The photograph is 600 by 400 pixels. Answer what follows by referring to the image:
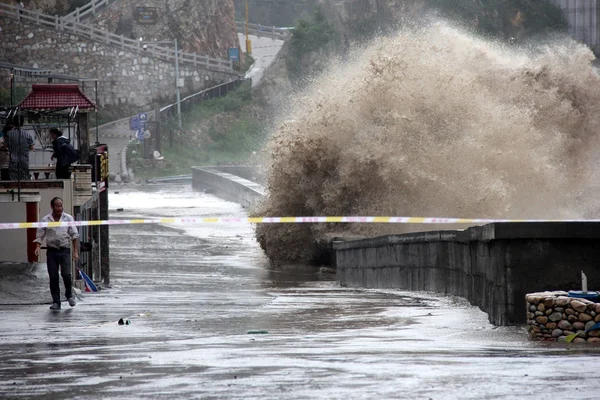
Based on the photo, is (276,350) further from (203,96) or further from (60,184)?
(203,96)

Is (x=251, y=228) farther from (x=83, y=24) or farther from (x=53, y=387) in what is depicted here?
(x=83, y=24)

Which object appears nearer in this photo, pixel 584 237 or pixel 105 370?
pixel 105 370

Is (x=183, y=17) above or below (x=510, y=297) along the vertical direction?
above

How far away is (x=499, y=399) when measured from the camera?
7.57m

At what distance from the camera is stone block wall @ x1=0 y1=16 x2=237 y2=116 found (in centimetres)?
8744

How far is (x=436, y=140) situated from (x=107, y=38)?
211ft

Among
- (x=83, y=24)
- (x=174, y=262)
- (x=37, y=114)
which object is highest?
(x=83, y=24)

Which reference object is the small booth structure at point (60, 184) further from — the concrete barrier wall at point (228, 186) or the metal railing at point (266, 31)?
the metal railing at point (266, 31)

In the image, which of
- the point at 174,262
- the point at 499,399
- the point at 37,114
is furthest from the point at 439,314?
the point at 174,262

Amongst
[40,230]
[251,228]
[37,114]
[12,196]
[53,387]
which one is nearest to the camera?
[53,387]

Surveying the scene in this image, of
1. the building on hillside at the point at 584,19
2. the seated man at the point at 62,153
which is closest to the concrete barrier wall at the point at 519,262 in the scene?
the seated man at the point at 62,153

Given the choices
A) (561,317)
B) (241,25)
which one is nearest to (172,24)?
(241,25)

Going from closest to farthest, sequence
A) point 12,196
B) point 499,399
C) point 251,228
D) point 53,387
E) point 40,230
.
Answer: point 499,399 < point 53,387 < point 40,230 < point 12,196 < point 251,228

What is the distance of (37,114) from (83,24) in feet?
223
